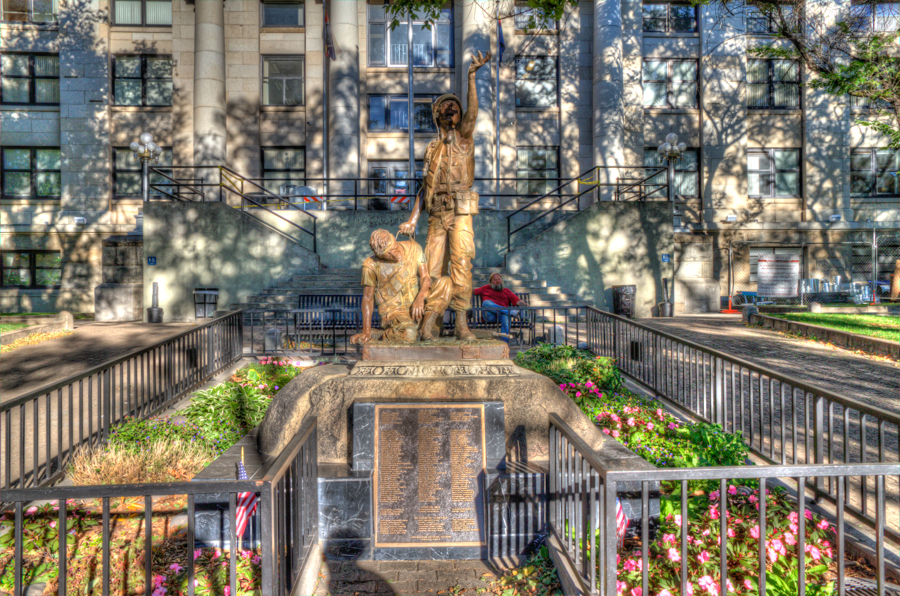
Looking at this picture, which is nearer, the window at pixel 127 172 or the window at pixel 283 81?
the window at pixel 127 172

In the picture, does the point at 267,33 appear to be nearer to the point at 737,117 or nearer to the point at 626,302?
the point at 626,302

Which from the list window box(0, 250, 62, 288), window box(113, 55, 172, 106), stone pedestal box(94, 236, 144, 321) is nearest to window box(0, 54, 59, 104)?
window box(113, 55, 172, 106)

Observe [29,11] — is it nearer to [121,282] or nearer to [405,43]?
[121,282]

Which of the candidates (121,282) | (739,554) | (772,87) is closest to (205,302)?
(121,282)

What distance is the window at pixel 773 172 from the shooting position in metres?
26.2

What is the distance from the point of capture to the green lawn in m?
12.5

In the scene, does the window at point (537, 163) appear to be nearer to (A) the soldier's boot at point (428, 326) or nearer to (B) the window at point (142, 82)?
(B) the window at point (142, 82)

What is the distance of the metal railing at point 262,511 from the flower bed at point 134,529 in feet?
0.35

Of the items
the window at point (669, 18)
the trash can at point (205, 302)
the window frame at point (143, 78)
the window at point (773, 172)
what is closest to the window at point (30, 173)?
the window frame at point (143, 78)

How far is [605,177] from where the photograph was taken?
76.1 feet

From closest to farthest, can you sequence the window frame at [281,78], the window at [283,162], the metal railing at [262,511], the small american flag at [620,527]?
the metal railing at [262,511] < the small american flag at [620,527] < the window frame at [281,78] < the window at [283,162]

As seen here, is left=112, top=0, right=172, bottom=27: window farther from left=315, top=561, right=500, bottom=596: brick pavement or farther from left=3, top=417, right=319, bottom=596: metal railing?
left=315, top=561, right=500, bottom=596: brick pavement

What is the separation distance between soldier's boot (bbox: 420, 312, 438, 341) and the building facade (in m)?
18.8

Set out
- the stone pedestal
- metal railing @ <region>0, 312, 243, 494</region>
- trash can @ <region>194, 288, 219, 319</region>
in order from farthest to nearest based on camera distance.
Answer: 1. the stone pedestal
2. trash can @ <region>194, 288, 219, 319</region>
3. metal railing @ <region>0, 312, 243, 494</region>
